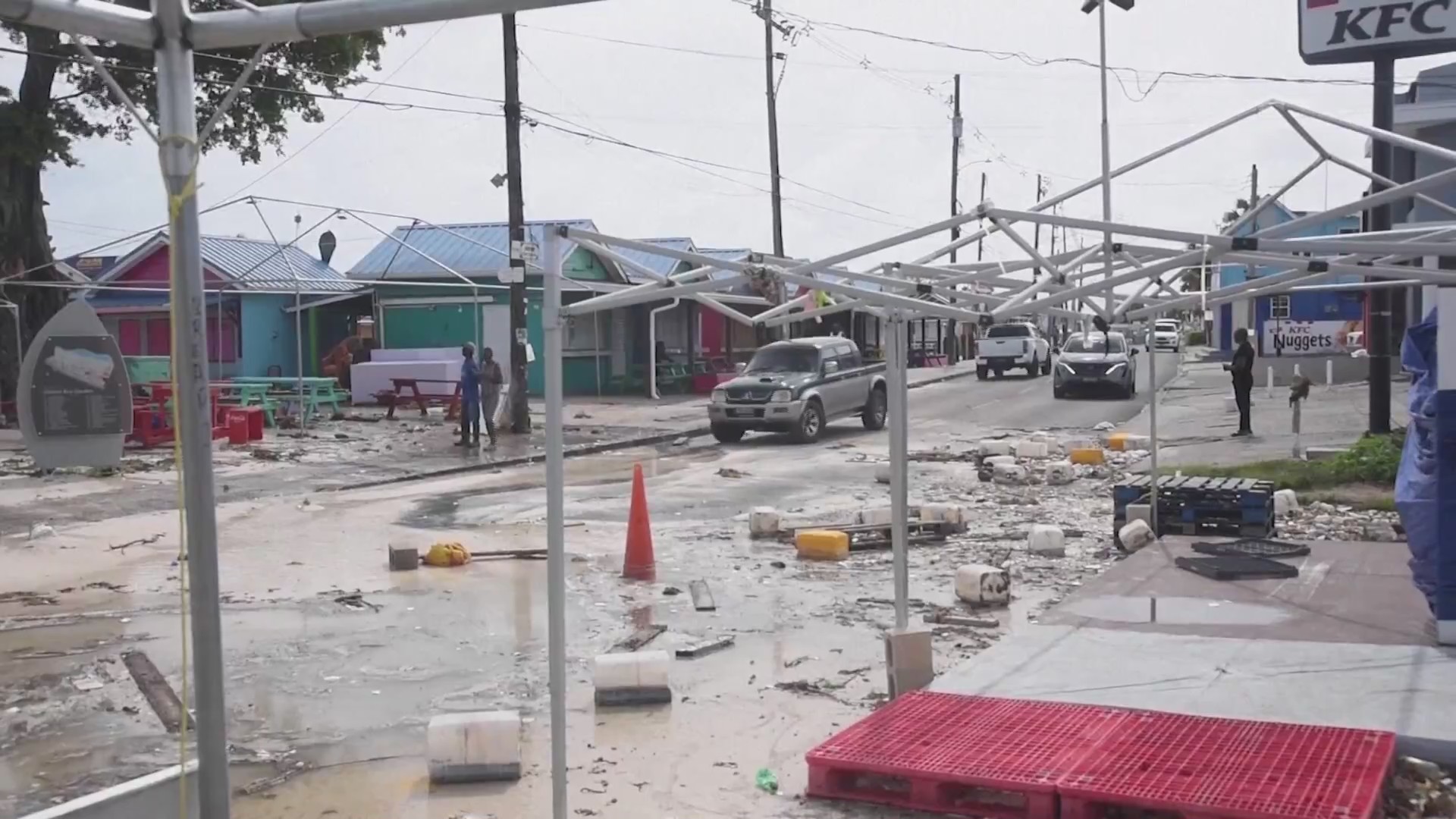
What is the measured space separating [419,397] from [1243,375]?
17.2 m

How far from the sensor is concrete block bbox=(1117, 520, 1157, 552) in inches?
512

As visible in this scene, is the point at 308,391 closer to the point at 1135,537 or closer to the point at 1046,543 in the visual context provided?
the point at 1046,543

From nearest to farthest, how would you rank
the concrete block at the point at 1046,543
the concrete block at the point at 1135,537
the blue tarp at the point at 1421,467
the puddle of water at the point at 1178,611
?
the blue tarp at the point at 1421,467
the puddle of water at the point at 1178,611
the concrete block at the point at 1135,537
the concrete block at the point at 1046,543

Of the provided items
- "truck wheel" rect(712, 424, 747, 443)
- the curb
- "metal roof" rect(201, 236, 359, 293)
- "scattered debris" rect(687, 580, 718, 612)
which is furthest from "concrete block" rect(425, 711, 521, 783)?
"metal roof" rect(201, 236, 359, 293)

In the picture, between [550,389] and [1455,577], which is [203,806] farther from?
[1455,577]

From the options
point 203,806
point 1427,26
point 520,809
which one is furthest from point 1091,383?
point 203,806

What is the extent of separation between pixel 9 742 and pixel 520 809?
3247 mm

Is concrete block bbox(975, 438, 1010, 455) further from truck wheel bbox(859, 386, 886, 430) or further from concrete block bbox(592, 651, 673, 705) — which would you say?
concrete block bbox(592, 651, 673, 705)

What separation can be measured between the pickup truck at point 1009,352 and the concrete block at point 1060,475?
88.3ft

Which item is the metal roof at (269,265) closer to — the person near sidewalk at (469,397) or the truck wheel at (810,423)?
the person near sidewalk at (469,397)

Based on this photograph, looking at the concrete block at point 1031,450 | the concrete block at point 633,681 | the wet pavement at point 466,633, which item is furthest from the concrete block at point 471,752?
the concrete block at point 1031,450

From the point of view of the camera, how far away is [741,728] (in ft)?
25.6

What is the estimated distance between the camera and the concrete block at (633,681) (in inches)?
326

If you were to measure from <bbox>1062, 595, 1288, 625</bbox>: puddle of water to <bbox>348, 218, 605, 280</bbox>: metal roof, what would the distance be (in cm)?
2682
